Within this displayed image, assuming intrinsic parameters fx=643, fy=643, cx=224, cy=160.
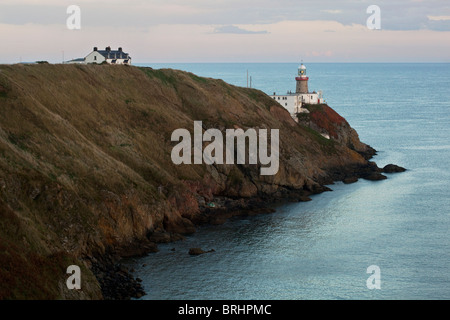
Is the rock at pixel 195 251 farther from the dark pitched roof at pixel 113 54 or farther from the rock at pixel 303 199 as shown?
the dark pitched roof at pixel 113 54

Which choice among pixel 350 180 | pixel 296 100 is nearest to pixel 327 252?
pixel 350 180

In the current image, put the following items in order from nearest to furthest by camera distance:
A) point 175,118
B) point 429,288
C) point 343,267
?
point 429,288, point 343,267, point 175,118

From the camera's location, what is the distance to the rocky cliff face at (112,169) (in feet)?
178

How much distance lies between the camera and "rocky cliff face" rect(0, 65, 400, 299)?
178ft

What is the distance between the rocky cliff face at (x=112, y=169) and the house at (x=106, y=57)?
63.6 feet

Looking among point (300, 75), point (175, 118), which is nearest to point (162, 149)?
point (175, 118)

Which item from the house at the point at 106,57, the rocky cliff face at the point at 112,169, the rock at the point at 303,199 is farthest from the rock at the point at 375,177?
the house at the point at 106,57

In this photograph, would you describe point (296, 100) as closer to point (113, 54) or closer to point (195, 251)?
point (113, 54)

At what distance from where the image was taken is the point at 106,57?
124 m

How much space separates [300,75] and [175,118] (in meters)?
58.4

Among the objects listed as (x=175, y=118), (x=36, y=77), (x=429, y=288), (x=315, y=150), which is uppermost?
(x=36, y=77)

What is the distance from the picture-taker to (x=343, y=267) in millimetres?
63375

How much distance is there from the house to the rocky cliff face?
1939cm
